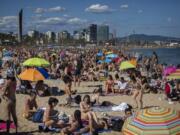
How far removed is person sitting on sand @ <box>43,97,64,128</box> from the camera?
308 inches

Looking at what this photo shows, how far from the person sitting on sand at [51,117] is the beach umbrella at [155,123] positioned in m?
3.09

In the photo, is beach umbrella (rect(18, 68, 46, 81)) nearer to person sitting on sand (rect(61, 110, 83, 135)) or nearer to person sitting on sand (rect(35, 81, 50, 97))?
person sitting on sand (rect(35, 81, 50, 97))

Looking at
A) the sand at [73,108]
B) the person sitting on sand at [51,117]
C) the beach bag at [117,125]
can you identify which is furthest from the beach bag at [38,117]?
the beach bag at [117,125]

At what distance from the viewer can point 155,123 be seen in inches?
192

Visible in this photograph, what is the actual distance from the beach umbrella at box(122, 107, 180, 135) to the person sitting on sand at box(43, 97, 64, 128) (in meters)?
3.09

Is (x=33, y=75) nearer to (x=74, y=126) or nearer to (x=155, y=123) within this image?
(x=74, y=126)

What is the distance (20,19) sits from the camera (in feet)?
336

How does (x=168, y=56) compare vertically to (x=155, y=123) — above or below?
below

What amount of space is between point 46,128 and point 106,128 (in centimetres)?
147

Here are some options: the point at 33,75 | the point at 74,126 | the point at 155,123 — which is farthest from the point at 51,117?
the point at 33,75

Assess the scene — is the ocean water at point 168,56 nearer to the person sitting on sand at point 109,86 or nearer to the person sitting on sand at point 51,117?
the person sitting on sand at point 109,86

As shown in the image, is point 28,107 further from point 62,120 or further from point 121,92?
point 121,92

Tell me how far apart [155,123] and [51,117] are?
12.0ft

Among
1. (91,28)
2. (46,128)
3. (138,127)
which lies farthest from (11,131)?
(91,28)
